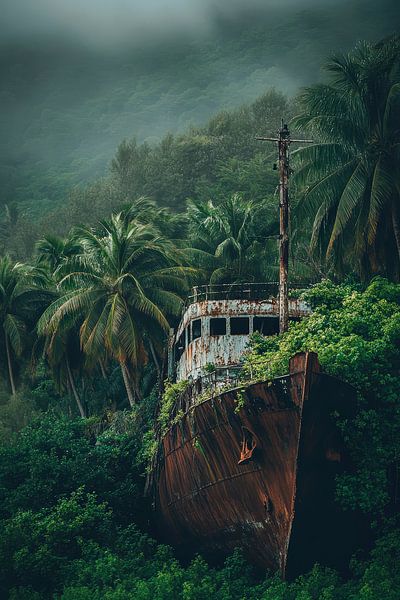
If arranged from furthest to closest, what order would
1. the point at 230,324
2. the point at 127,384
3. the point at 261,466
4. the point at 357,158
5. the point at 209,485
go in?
1. the point at 127,384
2. the point at 357,158
3. the point at 230,324
4. the point at 209,485
5. the point at 261,466

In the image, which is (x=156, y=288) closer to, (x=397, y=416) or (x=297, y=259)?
(x=297, y=259)

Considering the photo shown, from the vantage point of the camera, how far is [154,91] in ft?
493

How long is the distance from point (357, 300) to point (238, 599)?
29.8 ft

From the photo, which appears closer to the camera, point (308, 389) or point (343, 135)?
point (308, 389)

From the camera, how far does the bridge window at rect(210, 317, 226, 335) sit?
113 feet

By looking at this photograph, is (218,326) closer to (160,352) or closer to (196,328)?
(196,328)

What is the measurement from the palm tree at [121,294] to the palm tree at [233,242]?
230 centimetres

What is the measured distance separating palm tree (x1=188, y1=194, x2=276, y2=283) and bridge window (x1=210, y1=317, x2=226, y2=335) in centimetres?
1159

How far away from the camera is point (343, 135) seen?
127 ft

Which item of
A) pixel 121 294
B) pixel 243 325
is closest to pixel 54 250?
pixel 121 294

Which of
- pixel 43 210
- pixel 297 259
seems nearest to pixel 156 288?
pixel 297 259

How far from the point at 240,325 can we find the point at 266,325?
0.78 m

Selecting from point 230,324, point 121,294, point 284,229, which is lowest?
point 230,324

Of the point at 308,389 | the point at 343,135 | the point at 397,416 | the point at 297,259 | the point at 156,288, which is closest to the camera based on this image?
the point at 308,389
